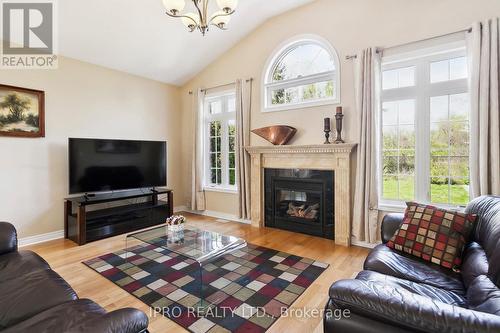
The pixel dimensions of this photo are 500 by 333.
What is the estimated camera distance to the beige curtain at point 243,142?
14.4ft

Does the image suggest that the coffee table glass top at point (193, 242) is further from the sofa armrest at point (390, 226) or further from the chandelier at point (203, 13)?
the chandelier at point (203, 13)

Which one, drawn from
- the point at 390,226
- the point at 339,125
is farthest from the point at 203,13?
the point at 390,226

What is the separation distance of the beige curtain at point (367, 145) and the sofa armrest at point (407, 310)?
2259mm

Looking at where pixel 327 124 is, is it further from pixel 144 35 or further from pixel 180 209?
pixel 180 209

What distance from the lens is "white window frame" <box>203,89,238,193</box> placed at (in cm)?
486

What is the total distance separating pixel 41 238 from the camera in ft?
11.7

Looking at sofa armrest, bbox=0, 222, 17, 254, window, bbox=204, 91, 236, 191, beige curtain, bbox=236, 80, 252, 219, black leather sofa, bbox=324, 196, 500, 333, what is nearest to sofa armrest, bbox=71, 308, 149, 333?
black leather sofa, bbox=324, 196, 500, 333

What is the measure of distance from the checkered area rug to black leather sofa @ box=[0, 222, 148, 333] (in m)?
0.79

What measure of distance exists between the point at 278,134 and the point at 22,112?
3.54 meters

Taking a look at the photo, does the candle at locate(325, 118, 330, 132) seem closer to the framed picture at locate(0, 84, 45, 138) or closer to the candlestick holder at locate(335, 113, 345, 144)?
the candlestick holder at locate(335, 113, 345, 144)

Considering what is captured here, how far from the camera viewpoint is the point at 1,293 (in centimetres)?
142

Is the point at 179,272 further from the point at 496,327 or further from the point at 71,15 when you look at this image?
the point at 71,15

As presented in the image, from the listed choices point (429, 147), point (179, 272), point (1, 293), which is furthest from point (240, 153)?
point (1, 293)

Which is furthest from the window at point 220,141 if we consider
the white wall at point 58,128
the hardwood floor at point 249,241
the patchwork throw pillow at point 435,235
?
the patchwork throw pillow at point 435,235
